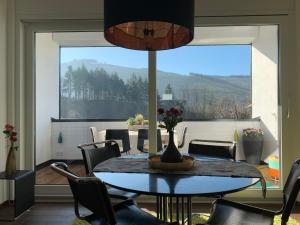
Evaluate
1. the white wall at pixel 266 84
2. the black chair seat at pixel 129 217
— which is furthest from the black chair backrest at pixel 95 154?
the white wall at pixel 266 84

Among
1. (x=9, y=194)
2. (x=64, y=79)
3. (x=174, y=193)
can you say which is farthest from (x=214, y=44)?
(x=9, y=194)

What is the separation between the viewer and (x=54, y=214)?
3279mm

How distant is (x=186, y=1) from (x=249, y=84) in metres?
2.40

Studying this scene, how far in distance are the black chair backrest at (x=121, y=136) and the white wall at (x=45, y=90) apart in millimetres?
776

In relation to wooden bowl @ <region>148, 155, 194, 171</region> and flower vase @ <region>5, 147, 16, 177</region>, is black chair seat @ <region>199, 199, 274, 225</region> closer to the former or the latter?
wooden bowl @ <region>148, 155, 194, 171</region>

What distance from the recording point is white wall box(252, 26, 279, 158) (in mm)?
3723

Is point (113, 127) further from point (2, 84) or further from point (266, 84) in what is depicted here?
point (266, 84)

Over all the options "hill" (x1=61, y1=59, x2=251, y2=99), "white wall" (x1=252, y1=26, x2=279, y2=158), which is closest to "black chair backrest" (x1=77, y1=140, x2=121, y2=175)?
"hill" (x1=61, y1=59, x2=251, y2=99)

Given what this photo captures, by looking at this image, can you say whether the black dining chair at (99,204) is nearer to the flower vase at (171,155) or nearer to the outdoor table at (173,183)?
the outdoor table at (173,183)

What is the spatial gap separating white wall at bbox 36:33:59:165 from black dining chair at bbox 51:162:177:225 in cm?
220

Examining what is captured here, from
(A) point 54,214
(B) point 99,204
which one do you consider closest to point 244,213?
(B) point 99,204

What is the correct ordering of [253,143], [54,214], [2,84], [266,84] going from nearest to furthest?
1. [54,214]
2. [2,84]
3. [266,84]
4. [253,143]

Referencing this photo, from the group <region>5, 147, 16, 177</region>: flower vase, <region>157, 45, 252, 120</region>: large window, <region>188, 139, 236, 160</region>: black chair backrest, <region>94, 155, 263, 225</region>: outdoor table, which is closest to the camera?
<region>94, 155, 263, 225</region>: outdoor table

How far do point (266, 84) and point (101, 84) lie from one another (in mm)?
2081
